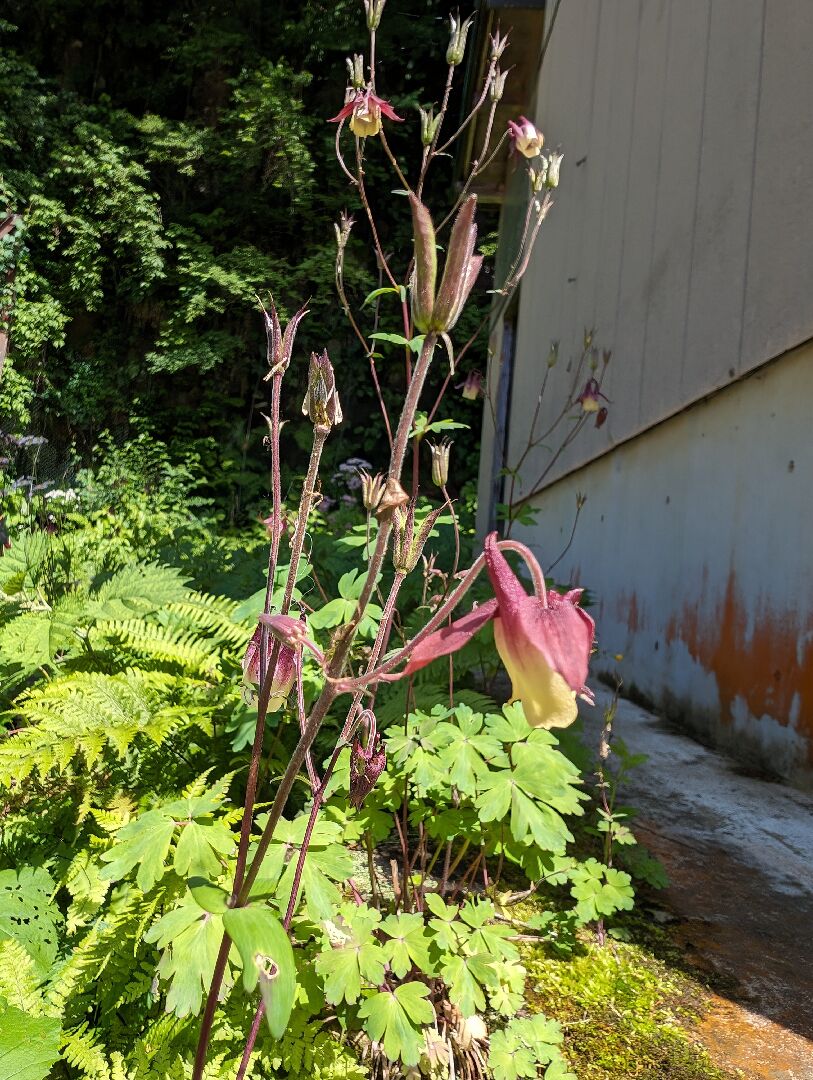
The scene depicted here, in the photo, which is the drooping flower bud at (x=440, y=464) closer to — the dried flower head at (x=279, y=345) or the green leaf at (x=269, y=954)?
the dried flower head at (x=279, y=345)

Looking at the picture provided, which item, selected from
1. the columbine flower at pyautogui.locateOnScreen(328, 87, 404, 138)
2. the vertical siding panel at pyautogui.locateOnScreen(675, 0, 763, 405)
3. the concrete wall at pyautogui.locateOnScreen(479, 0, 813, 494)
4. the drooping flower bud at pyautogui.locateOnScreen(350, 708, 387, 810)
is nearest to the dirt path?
the drooping flower bud at pyautogui.locateOnScreen(350, 708, 387, 810)

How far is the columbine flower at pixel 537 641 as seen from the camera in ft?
2.31

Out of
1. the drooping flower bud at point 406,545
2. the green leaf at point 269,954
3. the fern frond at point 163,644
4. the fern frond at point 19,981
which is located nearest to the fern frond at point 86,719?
the fern frond at point 163,644

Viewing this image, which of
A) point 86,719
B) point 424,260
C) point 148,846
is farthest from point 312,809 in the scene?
point 86,719

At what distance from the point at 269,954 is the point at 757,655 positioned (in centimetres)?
282

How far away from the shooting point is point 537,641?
71cm

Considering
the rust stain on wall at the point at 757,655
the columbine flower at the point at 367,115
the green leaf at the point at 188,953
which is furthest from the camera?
the rust stain on wall at the point at 757,655

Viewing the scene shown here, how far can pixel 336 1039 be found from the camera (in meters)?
1.50

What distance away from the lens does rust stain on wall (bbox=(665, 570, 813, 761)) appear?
2.80 meters

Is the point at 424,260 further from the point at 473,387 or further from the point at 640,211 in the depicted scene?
the point at 640,211

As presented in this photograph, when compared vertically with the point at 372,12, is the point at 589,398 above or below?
below

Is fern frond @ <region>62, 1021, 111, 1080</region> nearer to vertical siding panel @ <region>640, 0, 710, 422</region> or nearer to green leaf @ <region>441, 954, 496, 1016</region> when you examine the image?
green leaf @ <region>441, 954, 496, 1016</region>

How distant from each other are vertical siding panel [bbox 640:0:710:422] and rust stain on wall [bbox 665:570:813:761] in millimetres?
1165

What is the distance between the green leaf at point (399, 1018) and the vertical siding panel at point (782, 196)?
2.45 metres
